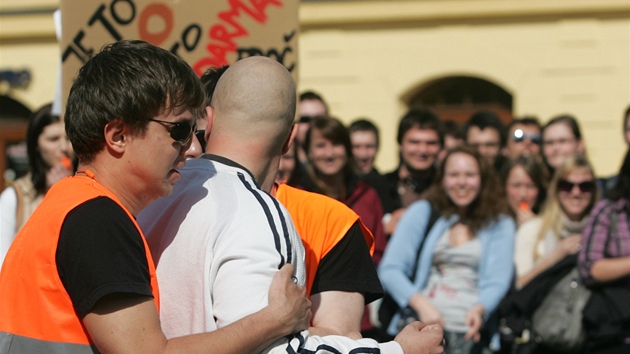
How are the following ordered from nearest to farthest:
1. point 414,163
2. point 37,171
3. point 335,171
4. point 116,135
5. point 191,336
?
point 191,336, point 116,135, point 37,171, point 335,171, point 414,163

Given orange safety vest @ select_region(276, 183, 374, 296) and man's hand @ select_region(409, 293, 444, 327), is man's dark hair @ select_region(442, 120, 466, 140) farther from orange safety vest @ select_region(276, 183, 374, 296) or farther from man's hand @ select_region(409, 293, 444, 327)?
orange safety vest @ select_region(276, 183, 374, 296)

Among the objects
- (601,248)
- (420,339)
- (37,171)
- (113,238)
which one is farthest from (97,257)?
(601,248)

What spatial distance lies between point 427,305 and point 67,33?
8.46ft

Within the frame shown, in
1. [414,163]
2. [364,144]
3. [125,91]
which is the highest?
[125,91]

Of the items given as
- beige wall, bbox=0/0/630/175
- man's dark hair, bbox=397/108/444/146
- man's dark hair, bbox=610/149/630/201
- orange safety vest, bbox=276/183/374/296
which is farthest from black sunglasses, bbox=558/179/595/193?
beige wall, bbox=0/0/630/175

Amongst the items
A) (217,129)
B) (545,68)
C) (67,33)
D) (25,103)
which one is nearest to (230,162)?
(217,129)

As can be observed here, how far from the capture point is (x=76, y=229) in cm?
251

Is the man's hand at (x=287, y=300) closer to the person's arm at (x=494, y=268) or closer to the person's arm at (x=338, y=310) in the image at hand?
the person's arm at (x=338, y=310)

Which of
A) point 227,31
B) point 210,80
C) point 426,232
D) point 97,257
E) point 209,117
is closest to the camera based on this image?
point 97,257

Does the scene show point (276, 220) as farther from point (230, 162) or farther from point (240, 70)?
point (240, 70)

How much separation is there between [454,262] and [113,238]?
411 cm

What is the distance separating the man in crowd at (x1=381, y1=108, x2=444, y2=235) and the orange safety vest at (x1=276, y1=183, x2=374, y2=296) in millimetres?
4199

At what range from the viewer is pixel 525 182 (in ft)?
26.2

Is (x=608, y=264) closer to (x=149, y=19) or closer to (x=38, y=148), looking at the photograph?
(x=149, y=19)
